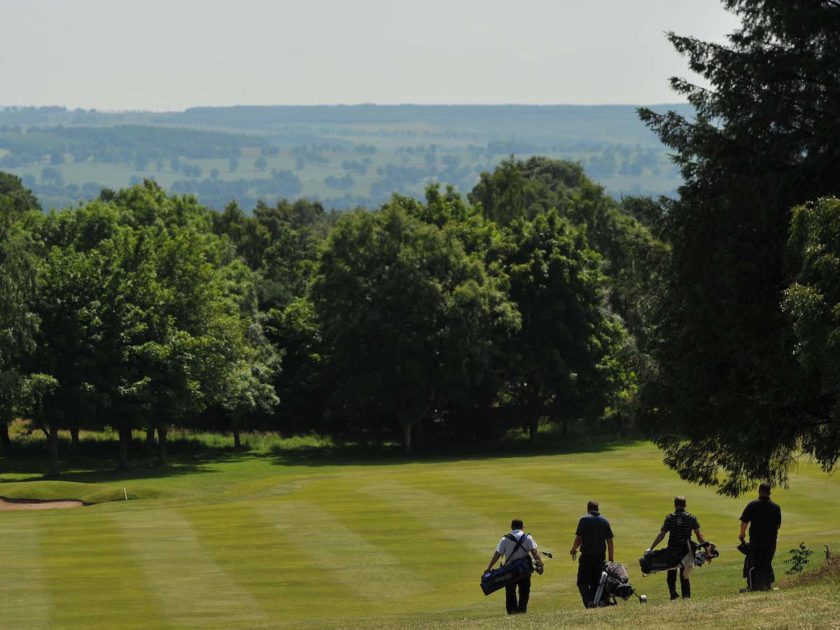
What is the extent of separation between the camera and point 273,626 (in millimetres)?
29547

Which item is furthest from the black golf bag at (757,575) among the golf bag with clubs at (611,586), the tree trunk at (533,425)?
the tree trunk at (533,425)

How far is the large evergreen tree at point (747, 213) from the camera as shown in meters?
28.7

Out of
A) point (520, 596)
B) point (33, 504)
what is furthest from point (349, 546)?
point (33, 504)

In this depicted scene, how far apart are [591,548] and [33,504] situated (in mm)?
34804

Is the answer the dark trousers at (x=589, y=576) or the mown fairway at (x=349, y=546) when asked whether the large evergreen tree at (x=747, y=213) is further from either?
the dark trousers at (x=589, y=576)

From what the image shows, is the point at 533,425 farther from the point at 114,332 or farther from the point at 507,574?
the point at 507,574

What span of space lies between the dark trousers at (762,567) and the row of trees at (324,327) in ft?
152

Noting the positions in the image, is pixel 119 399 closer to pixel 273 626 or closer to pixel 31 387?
pixel 31 387

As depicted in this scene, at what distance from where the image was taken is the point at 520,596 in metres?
27.3

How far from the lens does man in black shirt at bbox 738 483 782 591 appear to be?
26609 mm

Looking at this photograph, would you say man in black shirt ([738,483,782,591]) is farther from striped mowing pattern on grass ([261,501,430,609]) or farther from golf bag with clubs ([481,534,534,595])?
striped mowing pattern on grass ([261,501,430,609])

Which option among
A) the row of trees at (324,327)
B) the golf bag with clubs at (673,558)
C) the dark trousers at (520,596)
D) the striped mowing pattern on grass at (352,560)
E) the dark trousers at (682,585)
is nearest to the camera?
the dark trousers at (520,596)

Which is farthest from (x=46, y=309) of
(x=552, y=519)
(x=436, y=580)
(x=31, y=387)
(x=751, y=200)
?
(x=751, y=200)

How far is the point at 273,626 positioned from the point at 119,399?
43513mm
